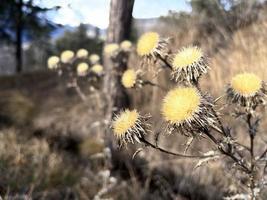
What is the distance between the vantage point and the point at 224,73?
5.84m

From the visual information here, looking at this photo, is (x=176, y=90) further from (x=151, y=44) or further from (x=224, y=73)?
(x=224, y=73)

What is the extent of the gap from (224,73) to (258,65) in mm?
770

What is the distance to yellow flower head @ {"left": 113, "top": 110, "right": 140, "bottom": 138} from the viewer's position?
179 centimetres

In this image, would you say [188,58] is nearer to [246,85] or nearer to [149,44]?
[246,85]

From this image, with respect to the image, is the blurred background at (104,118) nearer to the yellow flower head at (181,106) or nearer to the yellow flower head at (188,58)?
the yellow flower head at (188,58)

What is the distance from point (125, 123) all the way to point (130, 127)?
0.08 feet

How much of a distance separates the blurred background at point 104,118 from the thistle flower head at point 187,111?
0.49m

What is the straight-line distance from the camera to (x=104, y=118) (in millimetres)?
5441

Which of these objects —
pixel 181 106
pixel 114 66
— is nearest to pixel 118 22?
pixel 114 66

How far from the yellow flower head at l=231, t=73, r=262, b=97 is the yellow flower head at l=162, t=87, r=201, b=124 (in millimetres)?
357

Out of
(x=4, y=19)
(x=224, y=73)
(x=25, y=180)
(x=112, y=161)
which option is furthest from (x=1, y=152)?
(x=4, y=19)

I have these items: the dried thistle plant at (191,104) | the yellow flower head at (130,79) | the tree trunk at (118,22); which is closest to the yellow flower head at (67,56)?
the tree trunk at (118,22)

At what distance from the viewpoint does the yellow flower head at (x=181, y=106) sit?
1.67 metres

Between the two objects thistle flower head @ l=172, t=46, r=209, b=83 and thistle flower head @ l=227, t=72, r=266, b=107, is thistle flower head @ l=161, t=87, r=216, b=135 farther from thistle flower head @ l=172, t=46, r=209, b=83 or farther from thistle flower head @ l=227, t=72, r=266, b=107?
thistle flower head @ l=227, t=72, r=266, b=107
